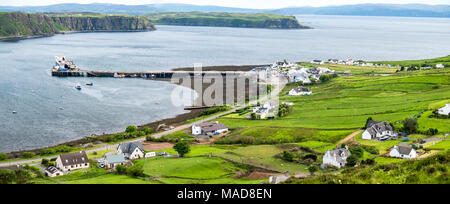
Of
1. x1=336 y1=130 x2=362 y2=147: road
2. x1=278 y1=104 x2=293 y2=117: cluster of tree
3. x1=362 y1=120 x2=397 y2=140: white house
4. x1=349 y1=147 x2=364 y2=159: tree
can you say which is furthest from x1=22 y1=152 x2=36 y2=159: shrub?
x1=362 y1=120 x2=397 y2=140: white house

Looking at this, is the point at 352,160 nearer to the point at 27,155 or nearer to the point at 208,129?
the point at 208,129

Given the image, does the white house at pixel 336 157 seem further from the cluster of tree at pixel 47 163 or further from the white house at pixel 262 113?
the cluster of tree at pixel 47 163

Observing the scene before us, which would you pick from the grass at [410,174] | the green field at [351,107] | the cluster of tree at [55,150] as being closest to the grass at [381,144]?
the green field at [351,107]

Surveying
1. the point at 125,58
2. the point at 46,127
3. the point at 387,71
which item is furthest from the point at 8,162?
the point at 125,58

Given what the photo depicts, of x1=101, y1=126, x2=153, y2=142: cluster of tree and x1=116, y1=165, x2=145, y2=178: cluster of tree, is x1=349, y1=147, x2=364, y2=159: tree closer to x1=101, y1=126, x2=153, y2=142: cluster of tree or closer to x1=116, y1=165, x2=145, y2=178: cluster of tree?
x1=116, y1=165, x2=145, y2=178: cluster of tree

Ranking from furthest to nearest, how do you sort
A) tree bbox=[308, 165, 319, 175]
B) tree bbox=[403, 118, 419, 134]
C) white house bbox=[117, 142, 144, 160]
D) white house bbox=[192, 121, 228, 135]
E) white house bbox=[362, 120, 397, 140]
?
white house bbox=[192, 121, 228, 135] < tree bbox=[403, 118, 419, 134] < white house bbox=[362, 120, 397, 140] < white house bbox=[117, 142, 144, 160] < tree bbox=[308, 165, 319, 175]

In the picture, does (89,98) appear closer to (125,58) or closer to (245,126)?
(245,126)

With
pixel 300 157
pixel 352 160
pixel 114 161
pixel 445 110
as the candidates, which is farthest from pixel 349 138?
pixel 114 161
